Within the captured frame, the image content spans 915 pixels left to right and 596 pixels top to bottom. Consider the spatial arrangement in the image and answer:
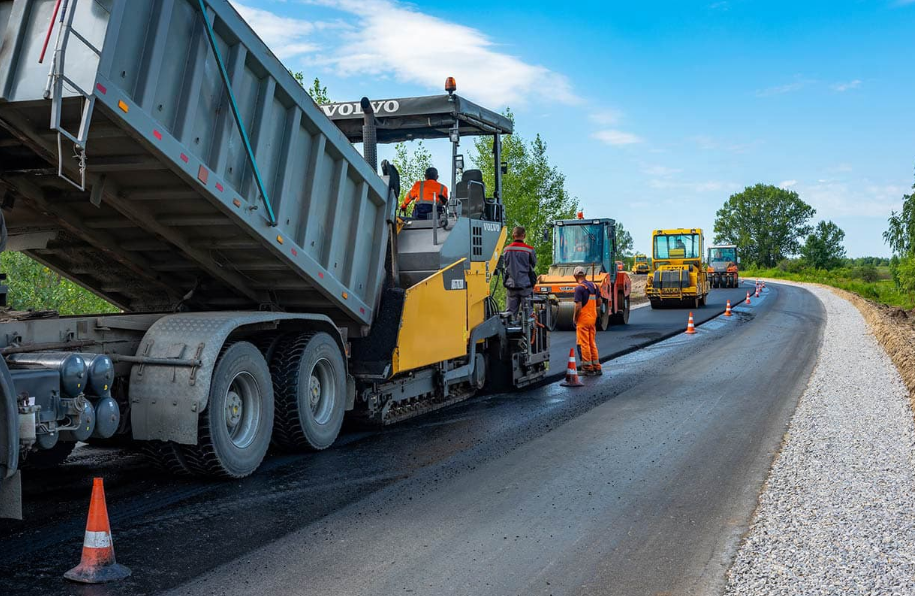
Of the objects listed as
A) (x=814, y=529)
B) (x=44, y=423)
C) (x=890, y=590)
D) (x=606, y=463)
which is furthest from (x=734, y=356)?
(x=44, y=423)

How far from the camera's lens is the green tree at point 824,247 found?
349ft

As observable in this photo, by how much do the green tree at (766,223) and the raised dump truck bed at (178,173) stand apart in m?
123

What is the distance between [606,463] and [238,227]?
339cm

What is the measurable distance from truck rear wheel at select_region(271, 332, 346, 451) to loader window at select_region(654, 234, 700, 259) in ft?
81.0

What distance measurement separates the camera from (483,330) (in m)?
9.80

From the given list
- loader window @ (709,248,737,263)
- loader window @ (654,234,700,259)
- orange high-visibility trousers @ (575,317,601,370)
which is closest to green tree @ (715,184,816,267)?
loader window @ (709,248,737,263)

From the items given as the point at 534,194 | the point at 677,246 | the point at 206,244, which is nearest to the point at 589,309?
the point at 206,244

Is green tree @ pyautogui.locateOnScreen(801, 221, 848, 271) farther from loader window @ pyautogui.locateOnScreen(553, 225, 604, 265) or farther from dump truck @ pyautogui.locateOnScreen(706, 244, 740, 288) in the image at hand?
loader window @ pyautogui.locateOnScreen(553, 225, 604, 265)

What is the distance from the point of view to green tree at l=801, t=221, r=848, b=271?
349 ft

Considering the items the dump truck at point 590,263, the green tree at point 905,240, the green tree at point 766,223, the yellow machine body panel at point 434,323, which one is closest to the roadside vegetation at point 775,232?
the green tree at point 766,223

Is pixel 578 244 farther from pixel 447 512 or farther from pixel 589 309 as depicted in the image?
pixel 447 512

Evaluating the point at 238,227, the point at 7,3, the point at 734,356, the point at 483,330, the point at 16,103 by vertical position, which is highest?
the point at 7,3

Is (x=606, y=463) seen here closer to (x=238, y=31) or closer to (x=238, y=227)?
(x=238, y=227)

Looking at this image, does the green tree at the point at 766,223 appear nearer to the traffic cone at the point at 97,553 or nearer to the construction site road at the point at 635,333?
the construction site road at the point at 635,333
